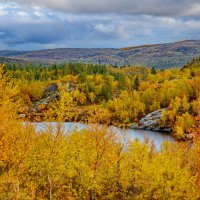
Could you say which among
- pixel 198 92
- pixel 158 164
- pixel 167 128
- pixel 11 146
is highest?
pixel 11 146

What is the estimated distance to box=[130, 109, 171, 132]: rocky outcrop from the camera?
17300cm

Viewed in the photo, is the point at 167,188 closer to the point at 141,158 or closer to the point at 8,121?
the point at 141,158

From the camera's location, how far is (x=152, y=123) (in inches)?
6944

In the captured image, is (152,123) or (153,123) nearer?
(153,123)

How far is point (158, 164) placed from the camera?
48.6 meters

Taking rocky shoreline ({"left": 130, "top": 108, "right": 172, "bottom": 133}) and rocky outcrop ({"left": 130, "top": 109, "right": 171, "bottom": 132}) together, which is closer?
rocky shoreline ({"left": 130, "top": 108, "right": 172, "bottom": 133})

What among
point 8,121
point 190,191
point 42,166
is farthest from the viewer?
point 190,191

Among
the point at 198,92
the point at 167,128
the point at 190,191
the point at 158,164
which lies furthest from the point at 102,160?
the point at 198,92

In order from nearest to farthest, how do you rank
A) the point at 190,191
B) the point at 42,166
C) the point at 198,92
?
1. the point at 42,166
2. the point at 190,191
3. the point at 198,92

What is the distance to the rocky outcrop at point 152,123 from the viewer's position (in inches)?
6811

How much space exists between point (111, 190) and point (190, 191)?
32.0ft

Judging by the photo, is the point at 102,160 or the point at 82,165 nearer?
the point at 82,165

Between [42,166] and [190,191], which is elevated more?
[42,166]

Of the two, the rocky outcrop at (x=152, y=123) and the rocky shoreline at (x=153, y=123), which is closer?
the rocky shoreline at (x=153, y=123)
